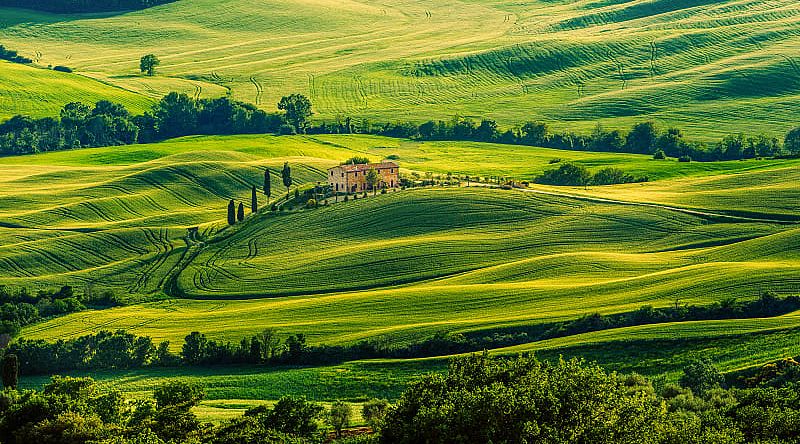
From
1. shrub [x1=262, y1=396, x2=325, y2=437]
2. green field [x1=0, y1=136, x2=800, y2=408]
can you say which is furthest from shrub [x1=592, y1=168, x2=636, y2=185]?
shrub [x1=262, y1=396, x2=325, y2=437]

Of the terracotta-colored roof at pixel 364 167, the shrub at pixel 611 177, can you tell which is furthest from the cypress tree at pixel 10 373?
the shrub at pixel 611 177

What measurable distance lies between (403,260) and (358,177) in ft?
91.1

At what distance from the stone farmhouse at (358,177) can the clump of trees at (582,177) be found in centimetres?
2059

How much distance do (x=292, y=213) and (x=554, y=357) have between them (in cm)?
5828

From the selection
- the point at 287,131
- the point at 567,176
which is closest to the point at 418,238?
the point at 567,176

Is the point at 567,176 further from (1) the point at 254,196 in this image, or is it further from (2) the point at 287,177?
(1) the point at 254,196

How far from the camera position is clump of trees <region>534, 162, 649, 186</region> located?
14700cm

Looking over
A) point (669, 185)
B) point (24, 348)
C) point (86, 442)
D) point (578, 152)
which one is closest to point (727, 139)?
point (578, 152)

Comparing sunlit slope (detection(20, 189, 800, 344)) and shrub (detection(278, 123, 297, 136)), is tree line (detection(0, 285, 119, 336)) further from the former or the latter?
shrub (detection(278, 123, 297, 136))

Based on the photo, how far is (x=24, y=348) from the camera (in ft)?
301

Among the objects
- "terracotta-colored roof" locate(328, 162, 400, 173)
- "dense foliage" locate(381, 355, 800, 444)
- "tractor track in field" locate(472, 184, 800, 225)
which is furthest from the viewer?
"terracotta-colored roof" locate(328, 162, 400, 173)

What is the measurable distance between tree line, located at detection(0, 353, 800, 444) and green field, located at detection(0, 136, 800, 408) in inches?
332

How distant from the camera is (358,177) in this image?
14038 centimetres

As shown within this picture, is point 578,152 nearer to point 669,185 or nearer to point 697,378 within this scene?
point 669,185
